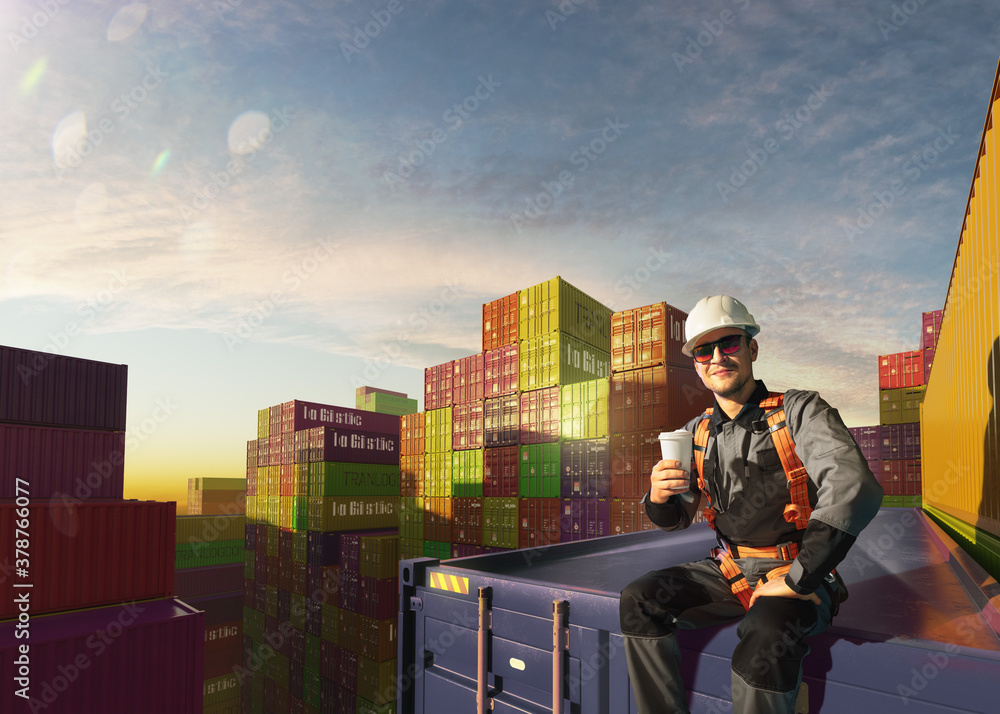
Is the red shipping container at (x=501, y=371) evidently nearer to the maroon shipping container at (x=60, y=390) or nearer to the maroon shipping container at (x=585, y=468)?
the maroon shipping container at (x=585, y=468)

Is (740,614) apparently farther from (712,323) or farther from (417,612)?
(417,612)

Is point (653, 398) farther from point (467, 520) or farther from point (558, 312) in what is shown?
point (467, 520)

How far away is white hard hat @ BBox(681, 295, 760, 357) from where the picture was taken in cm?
306

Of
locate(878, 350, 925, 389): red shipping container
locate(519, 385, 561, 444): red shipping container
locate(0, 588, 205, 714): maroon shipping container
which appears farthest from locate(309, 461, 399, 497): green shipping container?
locate(878, 350, 925, 389): red shipping container

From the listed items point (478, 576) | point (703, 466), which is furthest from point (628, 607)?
point (478, 576)

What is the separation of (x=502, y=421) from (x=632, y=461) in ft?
18.2

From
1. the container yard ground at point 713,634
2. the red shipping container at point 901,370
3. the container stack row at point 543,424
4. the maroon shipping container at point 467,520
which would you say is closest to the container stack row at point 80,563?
the maroon shipping container at point 467,520

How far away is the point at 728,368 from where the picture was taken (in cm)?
310

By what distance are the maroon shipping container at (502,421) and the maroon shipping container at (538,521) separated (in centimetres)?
220

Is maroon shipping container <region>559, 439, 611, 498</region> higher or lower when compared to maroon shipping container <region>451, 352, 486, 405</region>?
lower

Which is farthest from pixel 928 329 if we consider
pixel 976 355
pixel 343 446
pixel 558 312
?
pixel 343 446

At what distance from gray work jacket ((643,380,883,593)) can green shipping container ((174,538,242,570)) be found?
35.1 metres

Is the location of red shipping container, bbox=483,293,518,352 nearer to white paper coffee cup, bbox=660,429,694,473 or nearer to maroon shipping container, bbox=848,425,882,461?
maroon shipping container, bbox=848,425,882,461

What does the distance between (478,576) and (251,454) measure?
35263mm
